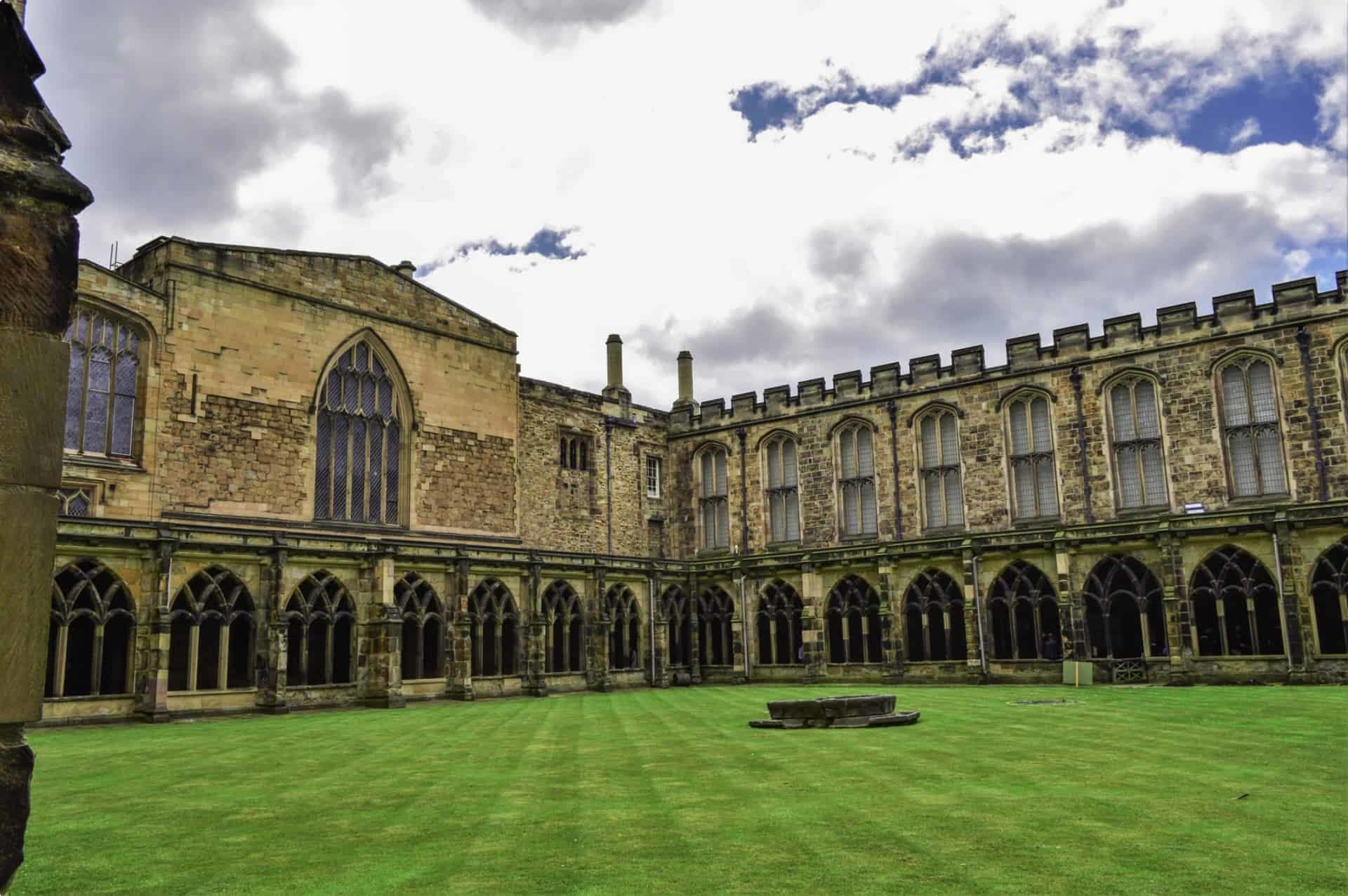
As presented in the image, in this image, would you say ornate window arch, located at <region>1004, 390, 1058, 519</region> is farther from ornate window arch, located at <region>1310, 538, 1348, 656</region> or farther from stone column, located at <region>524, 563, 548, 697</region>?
stone column, located at <region>524, 563, 548, 697</region>

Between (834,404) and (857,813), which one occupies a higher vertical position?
(834,404)

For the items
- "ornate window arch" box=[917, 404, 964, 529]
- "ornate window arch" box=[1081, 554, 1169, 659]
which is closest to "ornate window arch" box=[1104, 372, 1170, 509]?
"ornate window arch" box=[1081, 554, 1169, 659]

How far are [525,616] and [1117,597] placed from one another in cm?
1685

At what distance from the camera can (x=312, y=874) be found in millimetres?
6777

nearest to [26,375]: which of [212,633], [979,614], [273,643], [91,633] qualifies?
[91,633]

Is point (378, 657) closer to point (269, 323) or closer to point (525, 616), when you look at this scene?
point (525, 616)

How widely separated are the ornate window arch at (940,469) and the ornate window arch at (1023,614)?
5168 millimetres

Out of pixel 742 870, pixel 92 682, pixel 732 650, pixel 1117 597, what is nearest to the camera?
pixel 742 870

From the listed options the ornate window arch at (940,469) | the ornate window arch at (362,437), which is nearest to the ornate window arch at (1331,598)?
the ornate window arch at (940,469)

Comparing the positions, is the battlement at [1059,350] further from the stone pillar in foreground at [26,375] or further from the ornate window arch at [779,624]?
the stone pillar in foreground at [26,375]

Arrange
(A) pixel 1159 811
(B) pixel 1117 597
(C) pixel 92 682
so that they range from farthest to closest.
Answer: (B) pixel 1117 597, (C) pixel 92 682, (A) pixel 1159 811

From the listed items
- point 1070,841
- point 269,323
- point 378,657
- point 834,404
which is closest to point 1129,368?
point 834,404

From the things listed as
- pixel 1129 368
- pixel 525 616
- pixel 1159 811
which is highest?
pixel 1129 368

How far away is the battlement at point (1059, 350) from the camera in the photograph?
98.2ft
